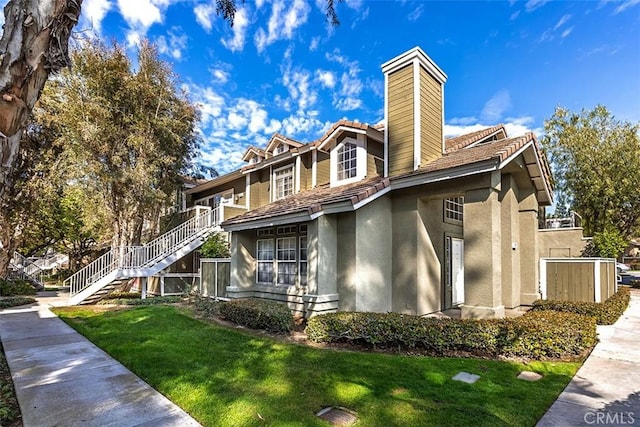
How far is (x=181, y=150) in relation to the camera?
17938 mm

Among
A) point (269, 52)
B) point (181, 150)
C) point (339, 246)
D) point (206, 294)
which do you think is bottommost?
point (206, 294)

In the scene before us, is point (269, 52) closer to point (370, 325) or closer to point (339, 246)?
point (339, 246)

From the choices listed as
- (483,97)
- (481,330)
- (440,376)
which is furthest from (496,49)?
(440,376)

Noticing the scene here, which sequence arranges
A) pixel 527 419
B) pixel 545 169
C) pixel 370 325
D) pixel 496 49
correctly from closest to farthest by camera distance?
pixel 527 419 → pixel 370 325 → pixel 545 169 → pixel 496 49

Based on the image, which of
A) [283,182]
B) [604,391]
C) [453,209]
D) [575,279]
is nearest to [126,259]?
[283,182]

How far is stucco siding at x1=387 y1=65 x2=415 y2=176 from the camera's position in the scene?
10.2m

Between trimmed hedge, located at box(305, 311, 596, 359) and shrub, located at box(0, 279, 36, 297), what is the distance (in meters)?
17.8

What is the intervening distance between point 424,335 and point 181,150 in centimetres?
1554

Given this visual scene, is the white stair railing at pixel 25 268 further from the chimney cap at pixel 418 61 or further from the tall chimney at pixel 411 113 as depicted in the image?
the chimney cap at pixel 418 61

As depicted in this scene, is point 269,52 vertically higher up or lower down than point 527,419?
higher up

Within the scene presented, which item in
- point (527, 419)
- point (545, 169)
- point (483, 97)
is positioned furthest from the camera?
point (483, 97)

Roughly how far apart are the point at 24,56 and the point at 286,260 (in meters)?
9.28

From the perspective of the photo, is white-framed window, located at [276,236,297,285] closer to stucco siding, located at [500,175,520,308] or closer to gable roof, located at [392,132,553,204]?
gable roof, located at [392,132,553,204]

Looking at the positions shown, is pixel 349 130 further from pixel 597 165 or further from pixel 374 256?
pixel 597 165
